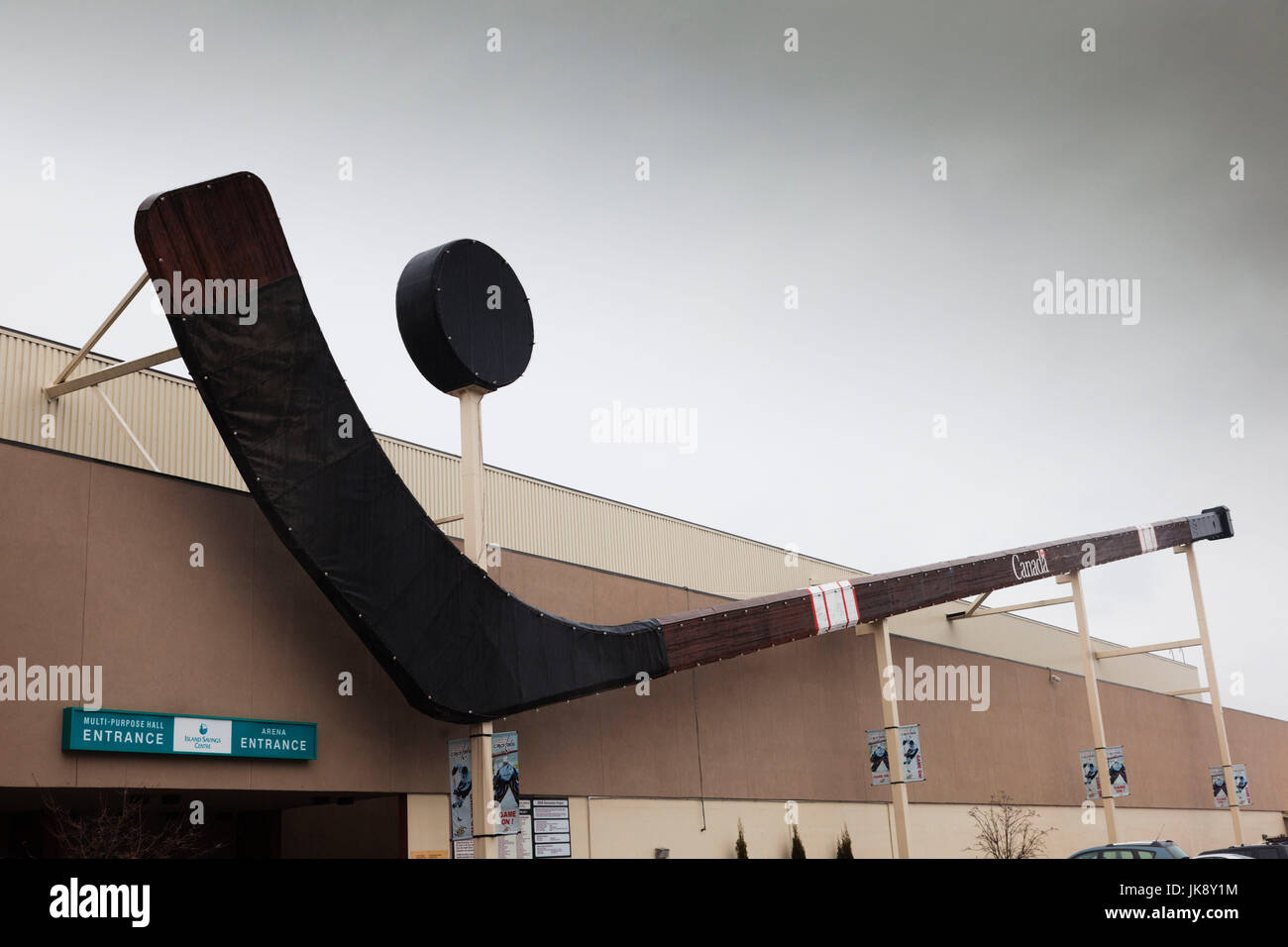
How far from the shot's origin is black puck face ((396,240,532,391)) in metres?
20.7

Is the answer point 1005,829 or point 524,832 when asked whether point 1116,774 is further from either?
point 524,832

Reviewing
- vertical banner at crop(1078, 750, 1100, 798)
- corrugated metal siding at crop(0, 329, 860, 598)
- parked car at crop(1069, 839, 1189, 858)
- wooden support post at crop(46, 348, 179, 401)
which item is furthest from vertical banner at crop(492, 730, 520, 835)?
vertical banner at crop(1078, 750, 1100, 798)

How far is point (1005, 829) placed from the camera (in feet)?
122

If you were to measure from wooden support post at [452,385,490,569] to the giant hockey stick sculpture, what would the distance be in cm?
71

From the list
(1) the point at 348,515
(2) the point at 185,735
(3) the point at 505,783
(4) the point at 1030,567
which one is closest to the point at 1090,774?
(4) the point at 1030,567

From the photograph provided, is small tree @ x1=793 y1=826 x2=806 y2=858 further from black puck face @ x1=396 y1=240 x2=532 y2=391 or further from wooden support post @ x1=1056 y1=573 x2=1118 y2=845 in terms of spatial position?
black puck face @ x1=396 y1=240 x2=532 y2=391

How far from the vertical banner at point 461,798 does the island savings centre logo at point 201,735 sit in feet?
13.7

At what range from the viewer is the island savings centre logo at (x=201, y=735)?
17.3 meters

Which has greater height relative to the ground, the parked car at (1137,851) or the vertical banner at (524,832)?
the vertical banner at (524,832)

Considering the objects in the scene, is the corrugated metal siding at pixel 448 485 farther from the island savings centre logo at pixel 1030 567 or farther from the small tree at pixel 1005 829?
the small tree at pixel 1005 829

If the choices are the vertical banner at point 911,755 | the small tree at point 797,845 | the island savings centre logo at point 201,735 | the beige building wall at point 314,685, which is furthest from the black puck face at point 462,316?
the vertical banner at point 911,755

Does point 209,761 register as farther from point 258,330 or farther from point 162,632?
point 258,330

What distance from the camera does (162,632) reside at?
17.7m

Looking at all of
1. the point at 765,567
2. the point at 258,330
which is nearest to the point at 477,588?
the point at 258,330
